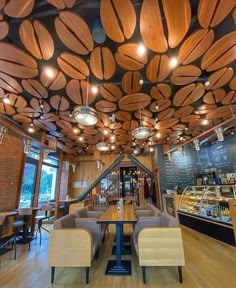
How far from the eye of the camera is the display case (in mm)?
4039

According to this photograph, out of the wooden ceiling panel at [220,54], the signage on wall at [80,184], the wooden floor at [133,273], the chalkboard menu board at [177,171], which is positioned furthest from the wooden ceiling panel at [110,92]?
the signage on wall at [80,184]

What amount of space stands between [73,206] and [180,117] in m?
5.64

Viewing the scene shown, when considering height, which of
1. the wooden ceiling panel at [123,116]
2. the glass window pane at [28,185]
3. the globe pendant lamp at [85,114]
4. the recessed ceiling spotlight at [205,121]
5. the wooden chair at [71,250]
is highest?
the recessed ceiling spotlight at [205,121]

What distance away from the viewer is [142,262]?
2439 mm

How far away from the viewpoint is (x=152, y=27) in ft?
6.75

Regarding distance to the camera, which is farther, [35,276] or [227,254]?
[227,254]

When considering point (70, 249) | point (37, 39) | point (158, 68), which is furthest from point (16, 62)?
point (70, 249)

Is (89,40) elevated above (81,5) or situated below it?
below

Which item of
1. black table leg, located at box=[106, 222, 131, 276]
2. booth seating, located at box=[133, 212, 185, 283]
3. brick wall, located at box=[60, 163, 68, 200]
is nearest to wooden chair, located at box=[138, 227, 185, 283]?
booth seating, located at box=[133, 212, 185, 283]

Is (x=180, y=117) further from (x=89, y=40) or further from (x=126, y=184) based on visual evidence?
(x=126, y=184)

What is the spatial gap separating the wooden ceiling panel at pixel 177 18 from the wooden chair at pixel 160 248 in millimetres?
2992

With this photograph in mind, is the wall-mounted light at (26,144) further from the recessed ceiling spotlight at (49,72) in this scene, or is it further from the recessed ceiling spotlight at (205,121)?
the recessed ceiling spotlight at (205,121)

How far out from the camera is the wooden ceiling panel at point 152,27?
1.84m

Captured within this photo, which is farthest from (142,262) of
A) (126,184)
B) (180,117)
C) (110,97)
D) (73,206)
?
(126,184)
